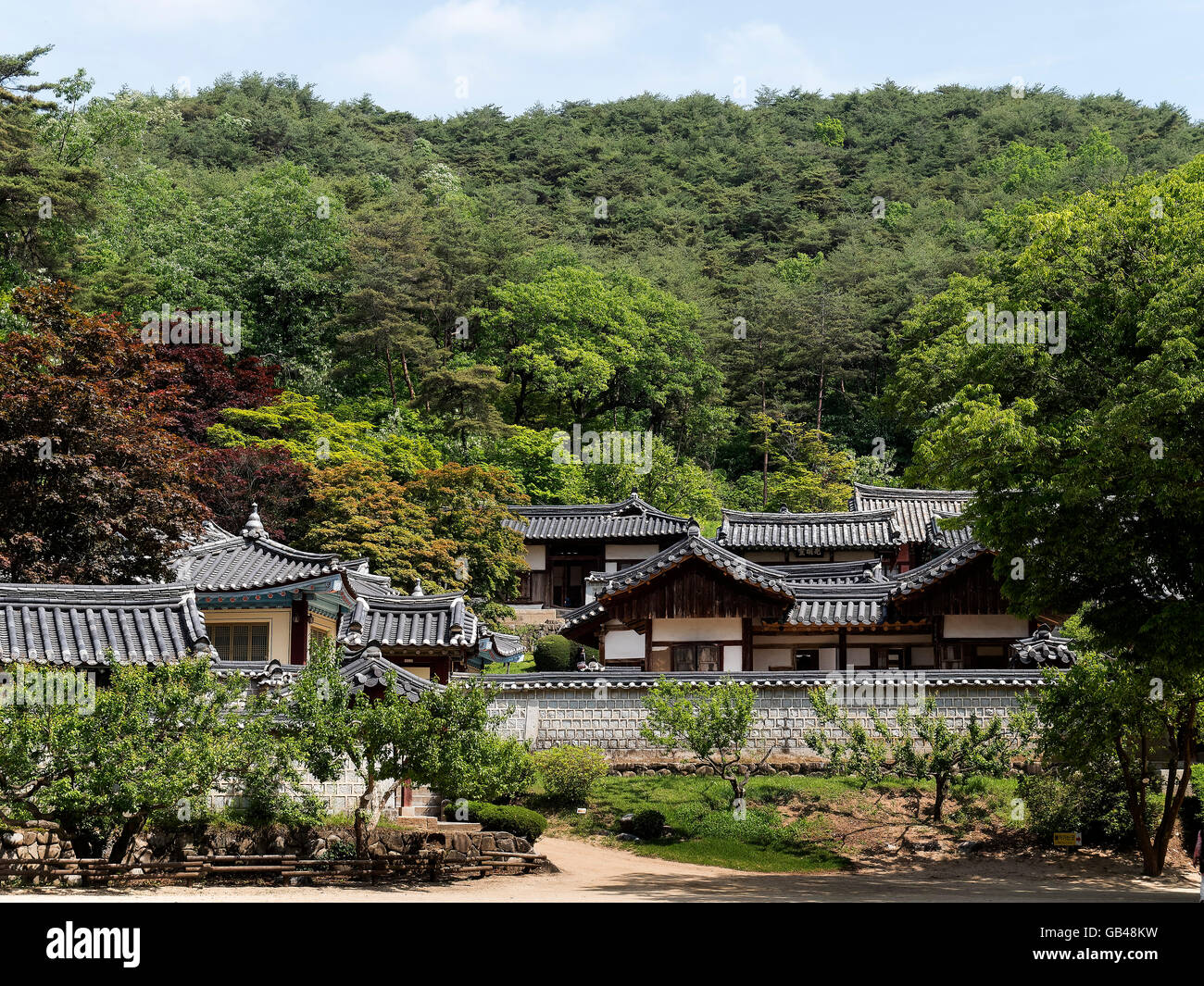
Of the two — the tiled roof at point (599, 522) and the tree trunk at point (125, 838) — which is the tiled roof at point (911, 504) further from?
the tree trunk at point (125, 838)

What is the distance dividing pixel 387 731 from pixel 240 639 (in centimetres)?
1266

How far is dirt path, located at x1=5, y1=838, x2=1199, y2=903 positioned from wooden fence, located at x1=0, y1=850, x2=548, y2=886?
354 mm

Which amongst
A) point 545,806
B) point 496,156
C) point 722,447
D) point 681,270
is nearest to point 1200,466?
point 545,806

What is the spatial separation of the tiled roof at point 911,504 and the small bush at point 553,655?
14.2m

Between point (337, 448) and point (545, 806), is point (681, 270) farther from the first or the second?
point (545, 806)

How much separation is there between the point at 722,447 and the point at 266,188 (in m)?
28.4

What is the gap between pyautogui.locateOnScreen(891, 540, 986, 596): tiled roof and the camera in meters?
32.7

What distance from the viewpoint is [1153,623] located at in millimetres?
17547

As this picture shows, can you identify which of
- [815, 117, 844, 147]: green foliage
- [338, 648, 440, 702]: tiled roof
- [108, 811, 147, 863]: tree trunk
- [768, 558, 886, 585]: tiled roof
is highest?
[815, 117, 844, 147]: green foliage

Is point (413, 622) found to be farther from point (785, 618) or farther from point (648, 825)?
point (785, 618)

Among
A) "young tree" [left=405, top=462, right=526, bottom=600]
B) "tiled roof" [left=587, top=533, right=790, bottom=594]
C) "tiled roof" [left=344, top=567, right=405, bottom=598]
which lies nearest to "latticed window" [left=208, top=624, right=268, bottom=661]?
"tiled roof" [left=344, top=567, right=405, bottom=598]

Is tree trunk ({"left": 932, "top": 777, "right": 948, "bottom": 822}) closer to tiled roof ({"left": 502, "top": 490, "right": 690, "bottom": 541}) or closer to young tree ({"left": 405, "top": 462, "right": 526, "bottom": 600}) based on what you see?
young tree ({"left": 405, "top": 462, "right": 526, "bottom": 600})

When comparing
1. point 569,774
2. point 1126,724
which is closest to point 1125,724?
point 1126,724

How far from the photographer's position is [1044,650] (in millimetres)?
30391
